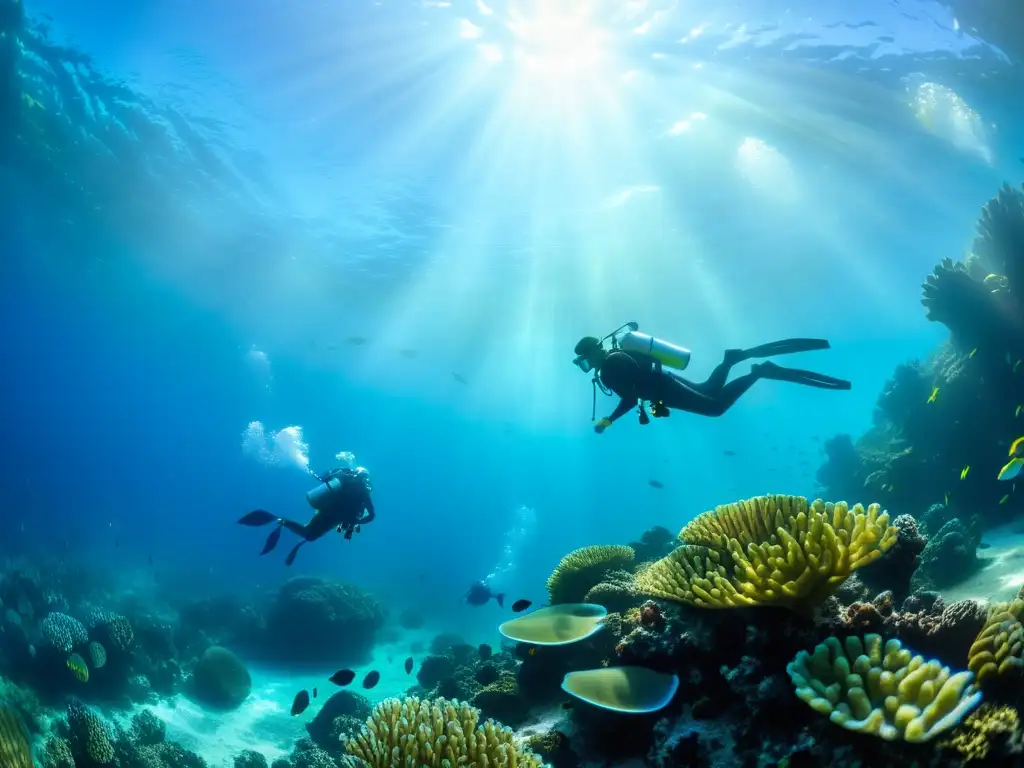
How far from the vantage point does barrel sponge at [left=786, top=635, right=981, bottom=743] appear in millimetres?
2791

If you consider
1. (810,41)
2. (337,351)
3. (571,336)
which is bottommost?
(810,41)

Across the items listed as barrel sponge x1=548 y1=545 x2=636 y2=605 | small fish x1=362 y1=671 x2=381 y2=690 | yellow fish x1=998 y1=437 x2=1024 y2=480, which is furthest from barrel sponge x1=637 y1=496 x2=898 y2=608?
small fish x1=362 y1=671 x2=381 y2=690

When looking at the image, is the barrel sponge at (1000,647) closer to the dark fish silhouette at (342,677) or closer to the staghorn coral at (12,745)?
the dark fish silhouette at (342,677)

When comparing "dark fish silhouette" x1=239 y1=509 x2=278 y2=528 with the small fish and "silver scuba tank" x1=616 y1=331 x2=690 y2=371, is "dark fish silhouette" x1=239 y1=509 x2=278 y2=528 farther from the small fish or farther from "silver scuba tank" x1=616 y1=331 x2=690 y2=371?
"silver scuba tank" x1=616 y1=331 x2=690 y2=371

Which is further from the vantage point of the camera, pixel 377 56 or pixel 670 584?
pixel 377 56

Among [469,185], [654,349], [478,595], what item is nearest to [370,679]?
[478,595]

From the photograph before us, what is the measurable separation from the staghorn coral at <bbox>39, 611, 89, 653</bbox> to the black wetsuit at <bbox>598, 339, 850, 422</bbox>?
1303 centimetres

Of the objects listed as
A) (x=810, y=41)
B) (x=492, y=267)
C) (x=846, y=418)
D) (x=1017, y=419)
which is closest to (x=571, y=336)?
(x=492, y=267)

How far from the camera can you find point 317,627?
18.9m

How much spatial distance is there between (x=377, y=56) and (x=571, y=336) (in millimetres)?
29327

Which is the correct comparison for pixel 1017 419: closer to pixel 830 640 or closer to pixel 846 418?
pixel 830 640

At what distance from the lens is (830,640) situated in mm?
3471

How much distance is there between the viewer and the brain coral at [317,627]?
1884 cm

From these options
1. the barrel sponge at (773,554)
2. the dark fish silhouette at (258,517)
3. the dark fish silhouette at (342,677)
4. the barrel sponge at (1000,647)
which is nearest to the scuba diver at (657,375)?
the barrel sponge at (773,554)
